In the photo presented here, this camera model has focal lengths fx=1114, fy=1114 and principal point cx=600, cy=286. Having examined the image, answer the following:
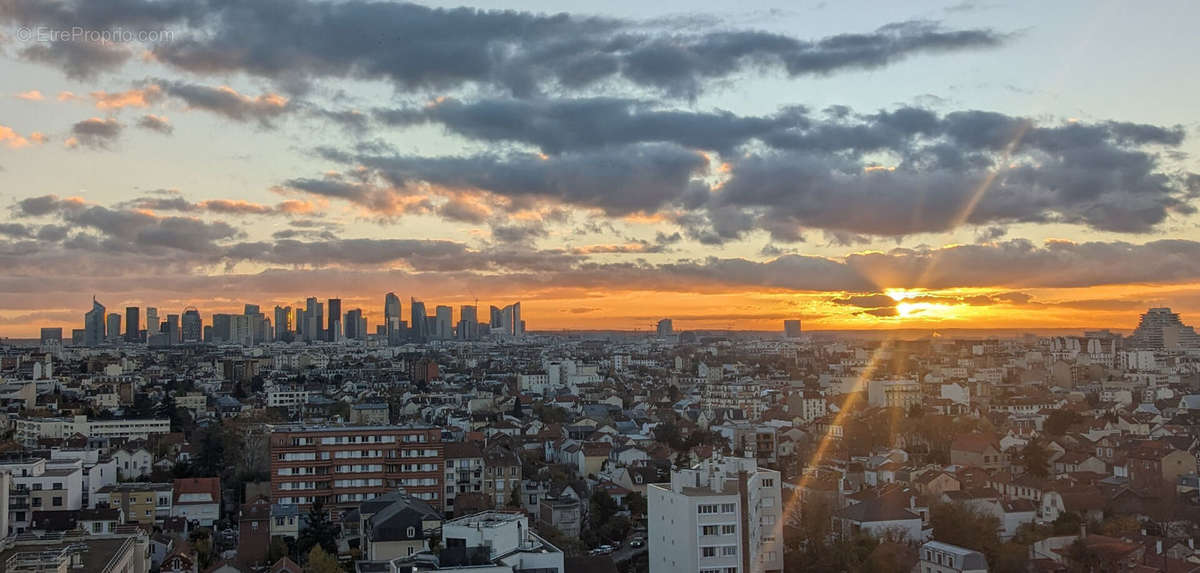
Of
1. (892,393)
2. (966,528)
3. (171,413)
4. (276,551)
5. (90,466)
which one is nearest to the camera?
(276,551)

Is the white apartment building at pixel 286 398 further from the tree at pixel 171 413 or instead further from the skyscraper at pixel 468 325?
the skyscraper at pixel 468 325

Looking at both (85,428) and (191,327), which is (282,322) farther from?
(85,428)

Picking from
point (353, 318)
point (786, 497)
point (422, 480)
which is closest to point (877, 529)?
point (786, 497)

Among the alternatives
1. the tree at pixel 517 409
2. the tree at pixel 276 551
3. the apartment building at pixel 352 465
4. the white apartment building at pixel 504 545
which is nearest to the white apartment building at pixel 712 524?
the white apartment building at pixel 504 545

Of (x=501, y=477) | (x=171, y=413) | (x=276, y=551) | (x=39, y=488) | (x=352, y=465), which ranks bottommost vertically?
(x=276, y=551)

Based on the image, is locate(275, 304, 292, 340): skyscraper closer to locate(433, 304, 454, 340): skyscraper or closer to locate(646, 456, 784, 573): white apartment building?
locate(433, 304, 454, 340): skyscraper

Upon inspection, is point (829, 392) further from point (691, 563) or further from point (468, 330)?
point (468, 330)

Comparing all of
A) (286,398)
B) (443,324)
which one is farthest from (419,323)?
(286,398)
